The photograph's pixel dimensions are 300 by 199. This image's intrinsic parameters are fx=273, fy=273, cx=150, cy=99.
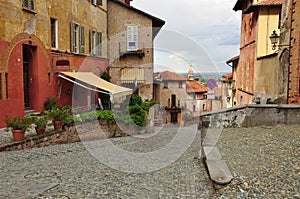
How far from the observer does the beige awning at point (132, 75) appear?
66.1 ft

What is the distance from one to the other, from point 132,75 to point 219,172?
51.8ft

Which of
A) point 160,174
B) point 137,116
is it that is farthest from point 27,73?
point 160,174

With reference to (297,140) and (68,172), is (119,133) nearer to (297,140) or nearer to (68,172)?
(68,172)

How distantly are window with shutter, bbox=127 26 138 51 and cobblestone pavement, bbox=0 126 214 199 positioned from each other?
13.8 metres

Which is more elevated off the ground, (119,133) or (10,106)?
(10,106)

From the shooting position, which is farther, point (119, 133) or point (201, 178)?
point (119, 133)

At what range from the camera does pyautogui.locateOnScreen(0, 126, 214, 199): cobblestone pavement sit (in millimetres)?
4504

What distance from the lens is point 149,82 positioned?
20.4 m

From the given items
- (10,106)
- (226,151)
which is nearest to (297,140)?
(226,151)

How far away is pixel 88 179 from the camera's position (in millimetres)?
5234

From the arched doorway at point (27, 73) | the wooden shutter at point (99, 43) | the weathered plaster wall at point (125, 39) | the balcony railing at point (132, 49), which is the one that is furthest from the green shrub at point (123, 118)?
the balcony railing at point (132, 49)

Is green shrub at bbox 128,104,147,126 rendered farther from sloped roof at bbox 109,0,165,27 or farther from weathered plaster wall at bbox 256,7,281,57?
sloped roof at bbox 109,0,165,27

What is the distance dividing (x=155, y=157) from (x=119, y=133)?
184 inches

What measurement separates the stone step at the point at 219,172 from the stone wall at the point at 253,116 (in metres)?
4.63
